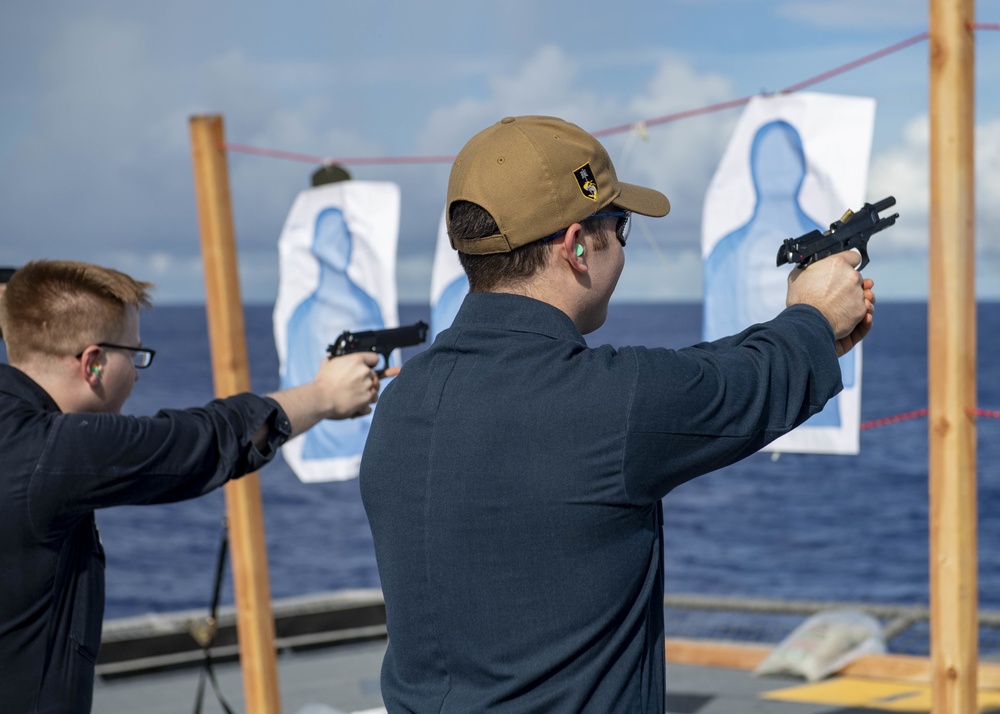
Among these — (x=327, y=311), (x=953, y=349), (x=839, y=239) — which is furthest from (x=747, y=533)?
(x=839, y=239)

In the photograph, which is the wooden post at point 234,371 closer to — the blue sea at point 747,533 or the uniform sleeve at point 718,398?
the uniform sleeve at point 718,398

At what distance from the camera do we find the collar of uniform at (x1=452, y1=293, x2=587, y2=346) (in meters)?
1.53

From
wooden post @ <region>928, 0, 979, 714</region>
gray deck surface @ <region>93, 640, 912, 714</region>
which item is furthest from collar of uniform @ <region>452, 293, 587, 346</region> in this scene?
gray deck surface @ <region>93, 640, 912, 714</region>

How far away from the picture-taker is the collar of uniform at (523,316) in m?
1.53

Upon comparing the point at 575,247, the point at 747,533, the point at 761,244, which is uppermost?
the point at 761,244

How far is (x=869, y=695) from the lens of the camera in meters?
4.01

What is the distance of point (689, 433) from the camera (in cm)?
142

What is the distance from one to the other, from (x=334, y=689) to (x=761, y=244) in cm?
255

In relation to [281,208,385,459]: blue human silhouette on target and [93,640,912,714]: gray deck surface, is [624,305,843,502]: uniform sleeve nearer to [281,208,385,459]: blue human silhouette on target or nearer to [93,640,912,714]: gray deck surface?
[93,640,912,714]: gray deck surface

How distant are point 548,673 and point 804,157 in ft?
8.23

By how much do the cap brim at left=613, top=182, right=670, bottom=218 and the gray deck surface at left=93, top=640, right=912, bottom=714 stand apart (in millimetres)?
2754

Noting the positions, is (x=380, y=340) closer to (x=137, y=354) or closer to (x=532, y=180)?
(x=137, y=354)

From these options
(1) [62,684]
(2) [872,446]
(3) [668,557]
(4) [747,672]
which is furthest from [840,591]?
(1) [62,684]

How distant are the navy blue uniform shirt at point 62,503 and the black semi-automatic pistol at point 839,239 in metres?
1.24
